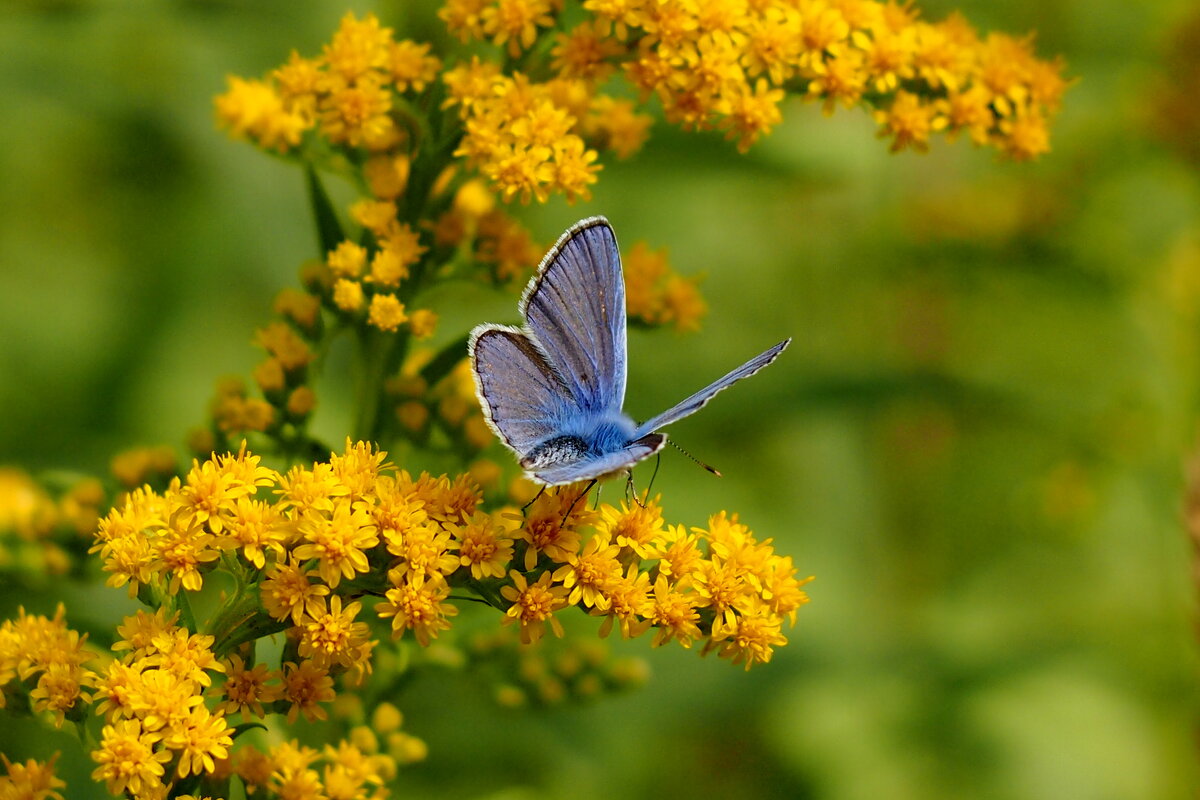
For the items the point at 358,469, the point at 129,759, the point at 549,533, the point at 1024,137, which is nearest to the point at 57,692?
the point at 129,759

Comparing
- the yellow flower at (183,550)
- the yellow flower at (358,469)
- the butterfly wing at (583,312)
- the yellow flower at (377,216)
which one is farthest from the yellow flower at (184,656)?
the yellow flower at (377,216)

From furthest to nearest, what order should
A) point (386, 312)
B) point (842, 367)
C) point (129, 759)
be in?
point (842, 367)
point (386, 312)
point (129, 759)

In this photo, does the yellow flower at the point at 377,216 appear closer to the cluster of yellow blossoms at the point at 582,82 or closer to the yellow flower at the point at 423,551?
the cluster of yellow blossoms at the point at 582,82

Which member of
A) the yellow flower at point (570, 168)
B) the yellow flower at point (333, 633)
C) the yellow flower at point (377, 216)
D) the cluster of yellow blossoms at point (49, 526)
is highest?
the yellow flower at point (570, 168)

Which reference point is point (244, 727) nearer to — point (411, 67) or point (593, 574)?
point (593, 574)

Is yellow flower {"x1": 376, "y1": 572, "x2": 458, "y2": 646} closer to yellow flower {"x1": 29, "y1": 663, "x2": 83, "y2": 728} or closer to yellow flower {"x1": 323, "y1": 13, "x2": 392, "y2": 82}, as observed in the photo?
A: yellow flower {"x1": 29, "y1": 663, "x2": 83, "y2": 728}

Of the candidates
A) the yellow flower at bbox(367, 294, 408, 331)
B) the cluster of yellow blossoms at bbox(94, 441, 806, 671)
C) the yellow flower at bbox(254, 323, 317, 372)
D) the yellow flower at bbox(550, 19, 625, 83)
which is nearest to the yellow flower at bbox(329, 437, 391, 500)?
the cluster of yellow blossoms at bbox(94, 441, 806, 671)

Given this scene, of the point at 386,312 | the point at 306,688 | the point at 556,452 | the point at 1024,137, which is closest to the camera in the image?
the point at 306,688
